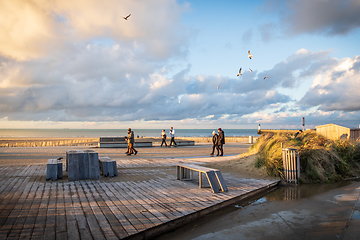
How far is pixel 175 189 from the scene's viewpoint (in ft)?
22.0

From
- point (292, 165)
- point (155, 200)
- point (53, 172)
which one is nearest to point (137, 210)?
point (155, 200)

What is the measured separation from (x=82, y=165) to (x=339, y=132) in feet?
44.9

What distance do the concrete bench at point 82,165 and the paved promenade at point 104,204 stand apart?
11.7 inches

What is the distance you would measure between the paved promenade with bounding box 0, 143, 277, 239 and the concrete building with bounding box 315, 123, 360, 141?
25.7ft

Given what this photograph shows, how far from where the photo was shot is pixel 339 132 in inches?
546

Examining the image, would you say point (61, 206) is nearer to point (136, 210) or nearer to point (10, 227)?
point (10, 227)

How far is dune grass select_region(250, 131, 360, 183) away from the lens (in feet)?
29.8

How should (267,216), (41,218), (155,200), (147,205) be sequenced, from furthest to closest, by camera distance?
(155,200) → (267,216) → (147,205) → (41,218)

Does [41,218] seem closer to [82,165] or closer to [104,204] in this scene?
[104,204]

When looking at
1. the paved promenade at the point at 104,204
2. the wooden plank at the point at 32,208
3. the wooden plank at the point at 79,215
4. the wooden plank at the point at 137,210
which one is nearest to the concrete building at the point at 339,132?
the paved promenade at the point at 104,204

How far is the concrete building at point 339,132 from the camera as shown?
13.1 meters

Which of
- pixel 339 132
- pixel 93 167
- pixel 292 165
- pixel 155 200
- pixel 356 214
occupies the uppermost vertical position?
pixel 339 132

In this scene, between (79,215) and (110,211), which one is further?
(110,211)

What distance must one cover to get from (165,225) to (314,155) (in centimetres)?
748
